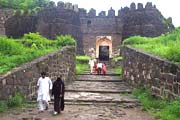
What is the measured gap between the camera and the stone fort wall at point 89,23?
32375 millimetres

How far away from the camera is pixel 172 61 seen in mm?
10547

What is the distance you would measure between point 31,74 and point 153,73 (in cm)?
339

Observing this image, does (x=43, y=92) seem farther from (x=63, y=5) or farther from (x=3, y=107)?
(x=63, y=5)

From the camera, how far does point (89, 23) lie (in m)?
34.1

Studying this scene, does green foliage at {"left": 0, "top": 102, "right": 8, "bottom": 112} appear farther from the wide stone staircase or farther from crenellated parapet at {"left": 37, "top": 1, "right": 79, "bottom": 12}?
crenellated parapet at {"left": 37, "top": 1, "right": 79, "bottom": 12}

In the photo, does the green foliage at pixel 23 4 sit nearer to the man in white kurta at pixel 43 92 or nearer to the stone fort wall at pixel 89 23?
the stone fort wall at pixel 89 23

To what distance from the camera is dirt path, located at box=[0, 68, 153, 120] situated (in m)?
A: 9.62


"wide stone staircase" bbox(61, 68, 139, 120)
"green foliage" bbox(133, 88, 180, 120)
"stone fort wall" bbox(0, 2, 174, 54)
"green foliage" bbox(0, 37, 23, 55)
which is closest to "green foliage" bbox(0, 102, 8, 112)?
"wide stone staircase" bbox(61, 68, 139, 120)

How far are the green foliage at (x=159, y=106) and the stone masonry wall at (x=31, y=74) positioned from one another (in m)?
2.98

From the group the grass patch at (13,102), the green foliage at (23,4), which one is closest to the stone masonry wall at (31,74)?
the grass patch at (13,102)

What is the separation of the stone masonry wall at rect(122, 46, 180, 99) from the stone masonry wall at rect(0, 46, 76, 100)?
8.60 ft

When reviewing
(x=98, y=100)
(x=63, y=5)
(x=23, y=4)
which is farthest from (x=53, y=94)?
(x=23, y=4)

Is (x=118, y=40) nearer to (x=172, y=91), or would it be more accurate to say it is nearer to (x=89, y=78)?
(x=89, y=78)

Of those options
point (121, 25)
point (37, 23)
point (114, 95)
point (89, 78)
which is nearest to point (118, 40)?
point (121, 25)
